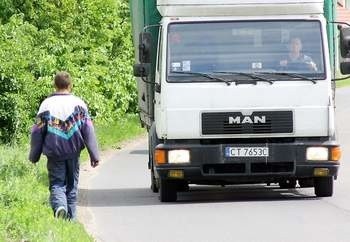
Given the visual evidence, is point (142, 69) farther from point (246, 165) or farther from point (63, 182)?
point (63, 182)

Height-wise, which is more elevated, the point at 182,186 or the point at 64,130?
the point at 64,130

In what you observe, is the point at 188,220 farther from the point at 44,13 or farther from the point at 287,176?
the point at 44,13

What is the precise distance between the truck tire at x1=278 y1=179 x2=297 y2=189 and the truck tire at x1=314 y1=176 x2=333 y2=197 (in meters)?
0.34

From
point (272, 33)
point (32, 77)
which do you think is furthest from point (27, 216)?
point (32, 77)

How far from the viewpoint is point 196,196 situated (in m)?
17.0

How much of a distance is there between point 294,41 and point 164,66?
170cm

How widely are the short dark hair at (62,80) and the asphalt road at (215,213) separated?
1.61m

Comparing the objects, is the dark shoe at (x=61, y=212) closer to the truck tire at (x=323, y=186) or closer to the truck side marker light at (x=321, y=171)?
the truck side marker light at (x=321, y=171)

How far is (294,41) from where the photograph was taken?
15078 mm

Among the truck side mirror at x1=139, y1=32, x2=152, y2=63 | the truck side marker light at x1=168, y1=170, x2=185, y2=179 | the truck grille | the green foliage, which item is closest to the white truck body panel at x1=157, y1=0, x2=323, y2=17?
the truck side mirror at x1=139, y1=32, x2=152, y2=63

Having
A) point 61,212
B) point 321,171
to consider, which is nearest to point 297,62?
point 321,171

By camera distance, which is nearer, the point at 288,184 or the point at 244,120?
the point at 244,120

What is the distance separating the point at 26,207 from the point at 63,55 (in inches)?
642

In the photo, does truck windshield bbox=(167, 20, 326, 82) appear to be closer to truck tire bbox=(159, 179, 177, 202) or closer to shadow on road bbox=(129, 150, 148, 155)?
truck tire bbox=(159, 179, 177, 202)
